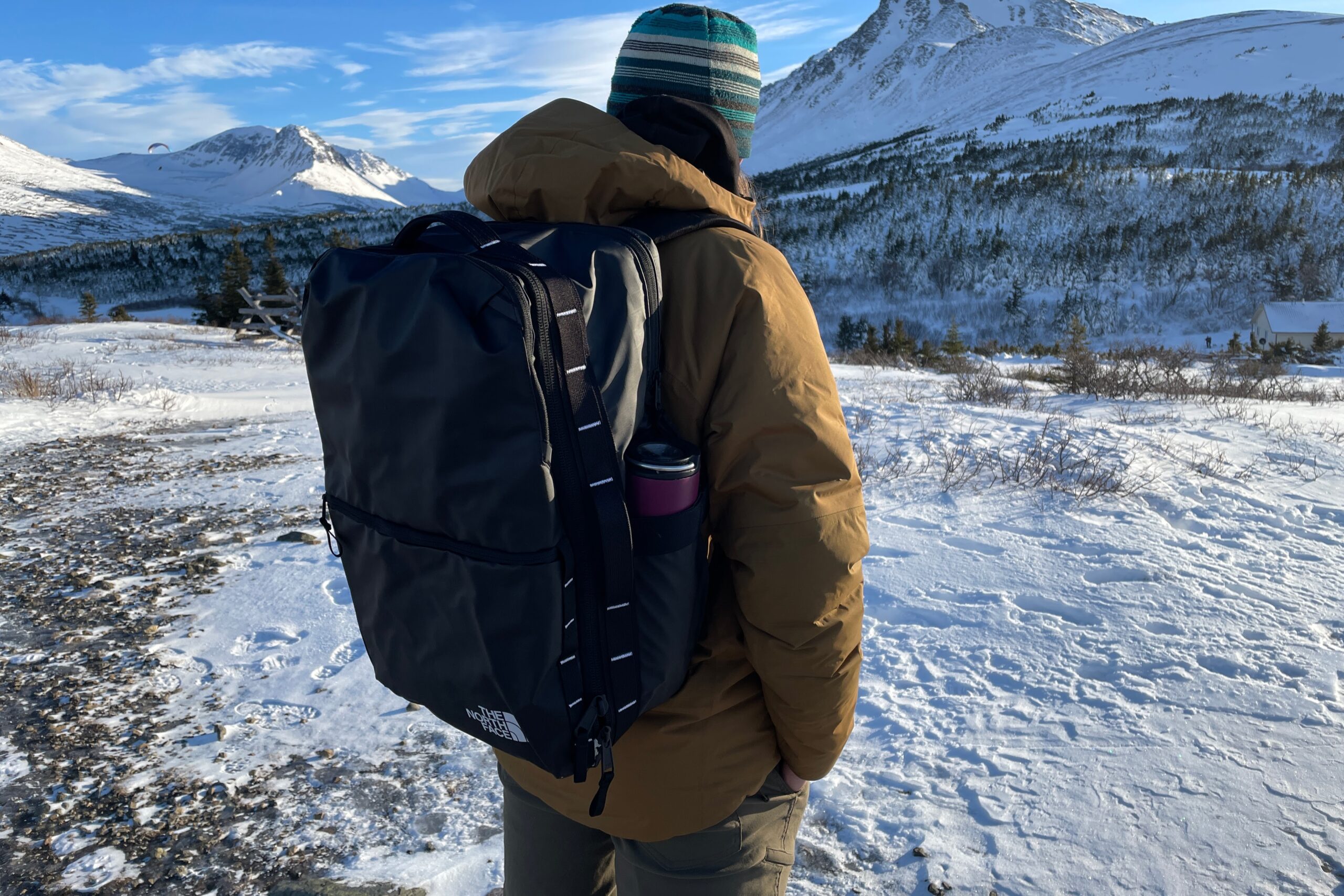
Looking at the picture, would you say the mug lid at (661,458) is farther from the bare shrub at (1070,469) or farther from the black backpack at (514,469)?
the bare shrub at (1070,469)

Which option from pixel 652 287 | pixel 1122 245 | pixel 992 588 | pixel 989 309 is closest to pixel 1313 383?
pixel 992 588

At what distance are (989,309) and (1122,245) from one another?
7626 millimetres

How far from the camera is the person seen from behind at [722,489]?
104cm

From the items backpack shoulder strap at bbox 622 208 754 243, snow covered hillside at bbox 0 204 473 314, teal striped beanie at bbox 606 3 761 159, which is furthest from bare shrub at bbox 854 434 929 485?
snow covered hillside at bbox 0 204 473 314

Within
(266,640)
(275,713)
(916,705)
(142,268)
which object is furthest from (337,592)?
(142,268)

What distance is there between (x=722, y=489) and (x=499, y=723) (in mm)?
459

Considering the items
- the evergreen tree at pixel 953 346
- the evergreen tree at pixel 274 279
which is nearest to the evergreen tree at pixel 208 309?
the evergreen tree at pixel 274 279

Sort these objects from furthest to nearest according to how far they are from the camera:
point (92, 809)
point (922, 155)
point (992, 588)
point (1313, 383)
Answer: point (922, 155)
point (1313, 383)
point (992, 588)
point (92, 809)

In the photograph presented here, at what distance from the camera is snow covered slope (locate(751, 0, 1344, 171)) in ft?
209

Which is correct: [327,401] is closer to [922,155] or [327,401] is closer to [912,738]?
[912,738]

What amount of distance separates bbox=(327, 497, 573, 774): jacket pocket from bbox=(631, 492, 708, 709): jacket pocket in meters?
0.13

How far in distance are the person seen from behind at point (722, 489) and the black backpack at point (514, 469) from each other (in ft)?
0.23

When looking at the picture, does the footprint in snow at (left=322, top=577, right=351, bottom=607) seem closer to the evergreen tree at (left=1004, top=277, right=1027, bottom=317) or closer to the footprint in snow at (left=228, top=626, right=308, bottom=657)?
the footprint in snow at (left=228, top=626, right=308, bottom=657)

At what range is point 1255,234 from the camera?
113 feet
